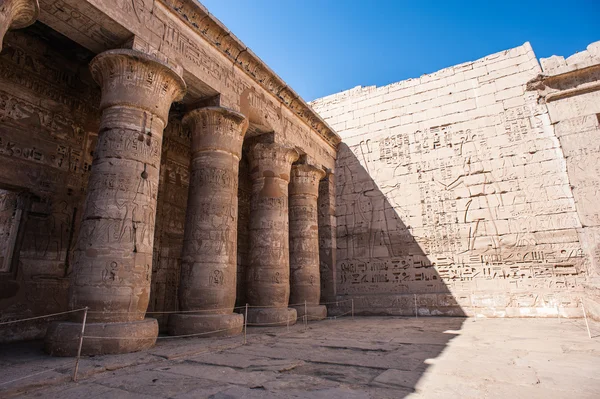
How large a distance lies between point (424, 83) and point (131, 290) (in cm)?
1072

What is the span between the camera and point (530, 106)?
9.78m

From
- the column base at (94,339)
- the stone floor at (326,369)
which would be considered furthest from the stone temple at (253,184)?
the stone floor at (326,369)

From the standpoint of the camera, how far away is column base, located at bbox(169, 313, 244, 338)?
225 inches

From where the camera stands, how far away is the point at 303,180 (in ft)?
33.4

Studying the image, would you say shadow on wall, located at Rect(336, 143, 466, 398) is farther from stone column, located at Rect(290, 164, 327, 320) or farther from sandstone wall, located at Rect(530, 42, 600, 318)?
sandstone wall, located at Rect(530, 42, 600, 318)

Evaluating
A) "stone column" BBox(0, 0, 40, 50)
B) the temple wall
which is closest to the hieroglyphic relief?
the temple wall

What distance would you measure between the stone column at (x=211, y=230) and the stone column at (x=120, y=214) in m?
1.23

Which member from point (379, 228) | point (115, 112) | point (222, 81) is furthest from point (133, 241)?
point (379, 228)

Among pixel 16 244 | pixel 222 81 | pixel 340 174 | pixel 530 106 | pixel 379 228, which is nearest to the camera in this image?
pixel 16 244

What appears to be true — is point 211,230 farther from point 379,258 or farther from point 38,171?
point 379,258

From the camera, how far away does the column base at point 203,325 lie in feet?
18.8

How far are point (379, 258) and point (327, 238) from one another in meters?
1.75

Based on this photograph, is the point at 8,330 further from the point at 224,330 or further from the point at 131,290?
the point at 224,330

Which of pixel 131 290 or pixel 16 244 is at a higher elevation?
pixel 16 244
